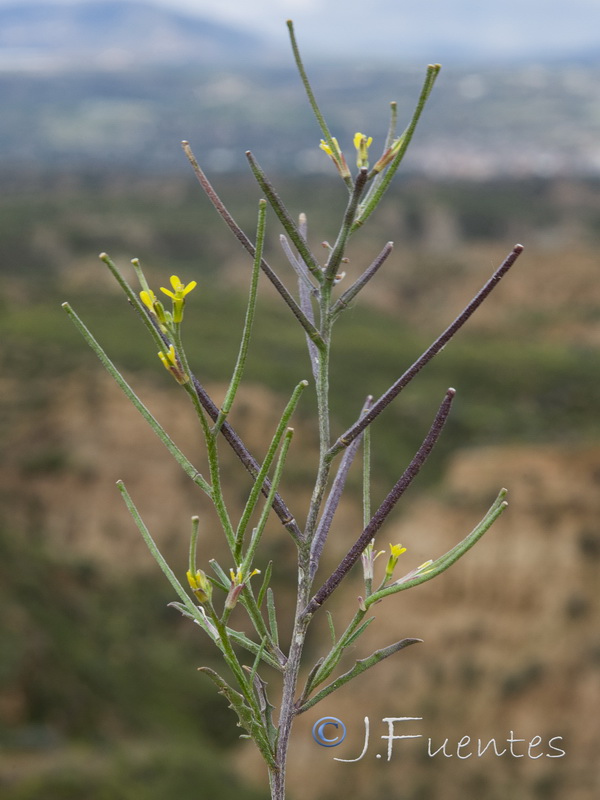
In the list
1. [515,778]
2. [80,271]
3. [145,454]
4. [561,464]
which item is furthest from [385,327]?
[515,778]

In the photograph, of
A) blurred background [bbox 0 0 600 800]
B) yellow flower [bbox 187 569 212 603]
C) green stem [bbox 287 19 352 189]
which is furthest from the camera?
blurred background [bbox 0 0 600 800]

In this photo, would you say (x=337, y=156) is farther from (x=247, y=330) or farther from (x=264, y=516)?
(x=264, y=516)

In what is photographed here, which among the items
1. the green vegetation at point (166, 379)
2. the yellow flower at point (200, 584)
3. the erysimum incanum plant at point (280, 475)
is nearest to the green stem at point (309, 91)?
the erysimum incanum plant at point (280, 475)

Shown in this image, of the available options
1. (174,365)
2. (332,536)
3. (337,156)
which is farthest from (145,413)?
(332,536)

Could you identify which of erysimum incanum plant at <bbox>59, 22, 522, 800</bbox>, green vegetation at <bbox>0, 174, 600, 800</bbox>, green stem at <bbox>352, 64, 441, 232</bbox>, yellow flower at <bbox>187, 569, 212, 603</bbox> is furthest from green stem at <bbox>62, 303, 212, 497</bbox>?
green vegetation at <bbox>0, 174, 600, 800</bbox>

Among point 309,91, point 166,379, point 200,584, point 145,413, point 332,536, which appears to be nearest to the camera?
point 200,584

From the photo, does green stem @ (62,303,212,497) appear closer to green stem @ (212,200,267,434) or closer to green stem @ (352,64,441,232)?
green stem @ (212,200,267,434)
